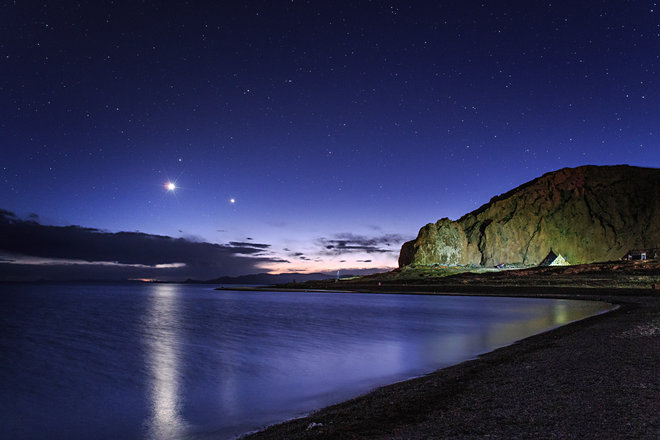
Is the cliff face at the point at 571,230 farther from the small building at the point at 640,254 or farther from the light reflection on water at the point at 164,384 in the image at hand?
the light reflection on water at the point at 164,384

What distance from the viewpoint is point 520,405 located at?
7.24 meters

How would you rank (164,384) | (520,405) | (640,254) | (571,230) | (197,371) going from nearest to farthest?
(520,405) → (164,384) → (197,371) → (640,254) → (571,230)

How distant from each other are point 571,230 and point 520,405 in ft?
692

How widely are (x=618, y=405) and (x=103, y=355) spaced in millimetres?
21445

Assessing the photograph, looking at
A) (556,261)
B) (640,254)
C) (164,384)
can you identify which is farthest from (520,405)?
(556,261)

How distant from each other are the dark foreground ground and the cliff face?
518 ft

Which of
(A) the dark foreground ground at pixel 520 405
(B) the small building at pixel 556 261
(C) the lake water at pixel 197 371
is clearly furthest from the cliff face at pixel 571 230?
(A) the dark foreground ground at pixel 520 405

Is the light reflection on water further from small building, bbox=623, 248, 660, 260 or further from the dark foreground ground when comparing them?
small building, bbox=623, 248, 660, 260

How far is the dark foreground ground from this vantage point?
5.95 meters

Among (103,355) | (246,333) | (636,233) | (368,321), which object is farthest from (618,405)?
(636,233)

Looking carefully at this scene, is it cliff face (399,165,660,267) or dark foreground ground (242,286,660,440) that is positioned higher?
cliff face (399,165,660,267)

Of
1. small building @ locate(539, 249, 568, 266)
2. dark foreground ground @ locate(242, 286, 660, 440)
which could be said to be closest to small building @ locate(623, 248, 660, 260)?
small building @ locate(539, 249, 568, 266)

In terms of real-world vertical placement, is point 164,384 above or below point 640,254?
below

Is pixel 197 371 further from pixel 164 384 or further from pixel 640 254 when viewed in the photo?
pixel 640 254
